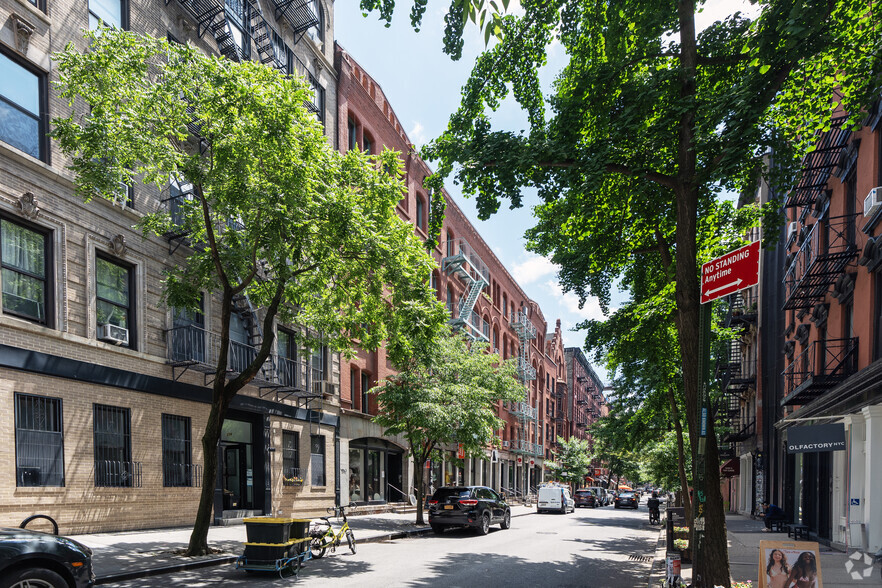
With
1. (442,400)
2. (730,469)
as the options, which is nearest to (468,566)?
(442,400)

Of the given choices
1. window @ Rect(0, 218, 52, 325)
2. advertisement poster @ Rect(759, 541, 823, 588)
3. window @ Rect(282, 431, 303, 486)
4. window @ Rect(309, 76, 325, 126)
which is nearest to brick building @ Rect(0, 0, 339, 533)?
window @ Rect(0, 218, 52, 325)

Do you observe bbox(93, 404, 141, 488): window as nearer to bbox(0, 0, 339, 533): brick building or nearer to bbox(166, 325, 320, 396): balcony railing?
bbox(0, 0, 339, 533): brick building

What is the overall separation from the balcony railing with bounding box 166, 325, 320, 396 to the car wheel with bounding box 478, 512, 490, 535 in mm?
7121

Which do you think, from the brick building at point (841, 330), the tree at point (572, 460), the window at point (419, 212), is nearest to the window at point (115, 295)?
the brick building at point (841, 330)

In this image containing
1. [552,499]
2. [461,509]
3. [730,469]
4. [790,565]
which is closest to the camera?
[790,565]

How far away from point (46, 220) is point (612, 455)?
61750 mm

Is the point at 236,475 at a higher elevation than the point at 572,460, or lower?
higher

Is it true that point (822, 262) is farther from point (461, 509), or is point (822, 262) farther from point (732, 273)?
point (732, 273)

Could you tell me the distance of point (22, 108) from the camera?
45.1ft

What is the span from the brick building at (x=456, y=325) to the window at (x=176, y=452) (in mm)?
4873

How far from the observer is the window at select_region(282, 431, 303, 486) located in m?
22.4

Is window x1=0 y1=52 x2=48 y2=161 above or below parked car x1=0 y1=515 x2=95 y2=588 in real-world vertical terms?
above

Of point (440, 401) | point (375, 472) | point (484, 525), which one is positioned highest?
point (440, 401)

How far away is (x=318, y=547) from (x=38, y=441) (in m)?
5.95
